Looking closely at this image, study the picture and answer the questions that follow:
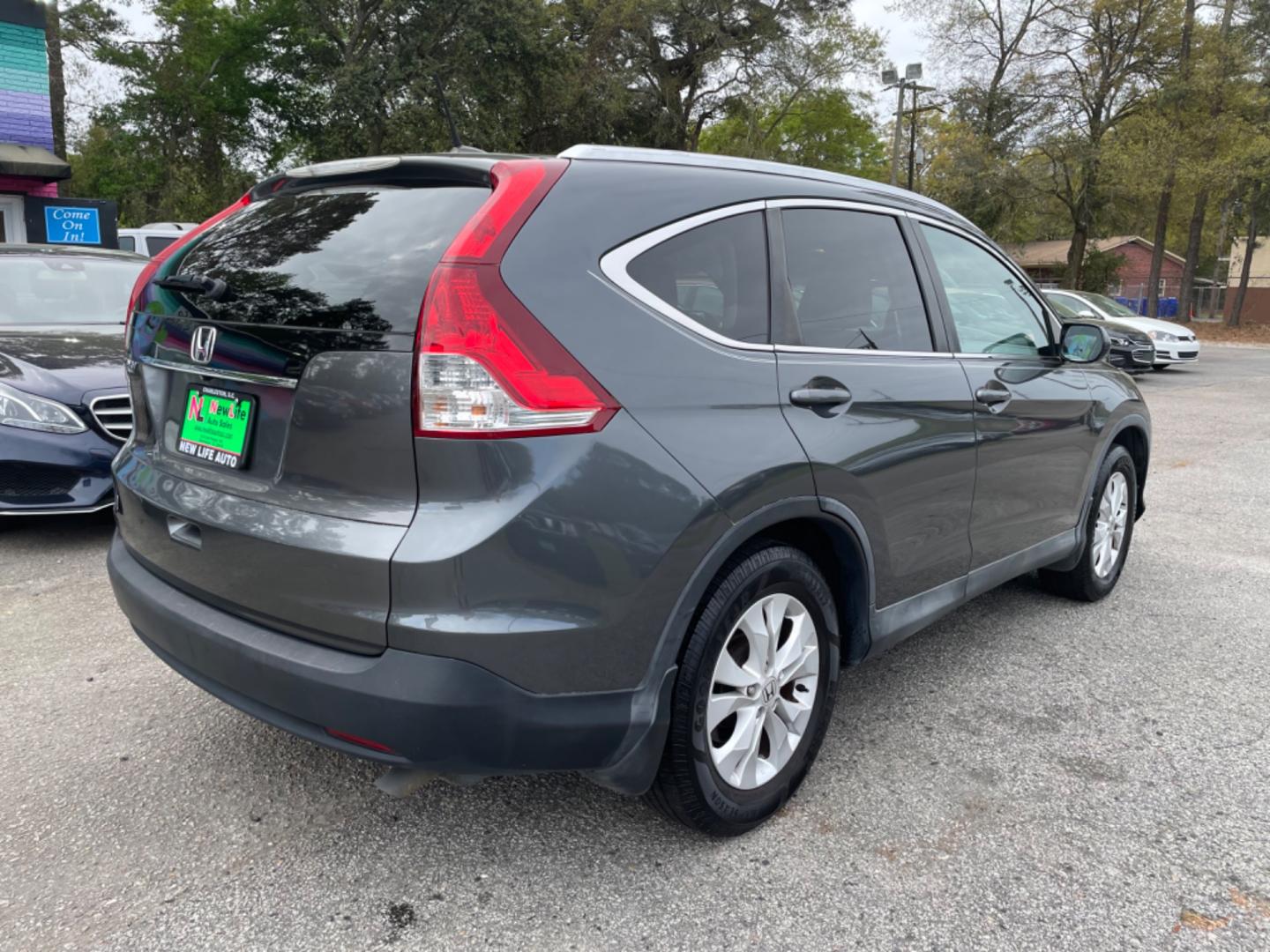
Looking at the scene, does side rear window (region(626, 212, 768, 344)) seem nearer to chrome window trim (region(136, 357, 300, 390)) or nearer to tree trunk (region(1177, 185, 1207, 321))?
chrome window trim (region(136, 357, 300, 390))

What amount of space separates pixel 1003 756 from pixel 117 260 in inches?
249

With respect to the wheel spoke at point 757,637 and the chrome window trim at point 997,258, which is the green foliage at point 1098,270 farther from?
the wheel spoke at point 757,637

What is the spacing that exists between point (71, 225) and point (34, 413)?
1320 cm

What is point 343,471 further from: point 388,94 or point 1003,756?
point 388,94

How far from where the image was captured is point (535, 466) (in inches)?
75.2

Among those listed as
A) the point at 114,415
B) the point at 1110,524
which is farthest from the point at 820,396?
the point at 114,415

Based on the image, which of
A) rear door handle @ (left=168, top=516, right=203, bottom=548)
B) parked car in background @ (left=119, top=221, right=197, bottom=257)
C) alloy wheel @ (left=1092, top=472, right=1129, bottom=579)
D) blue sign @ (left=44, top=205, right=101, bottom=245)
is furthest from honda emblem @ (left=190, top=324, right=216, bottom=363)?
blue sign @ (left=44, top=205, right=101, bottom=245)

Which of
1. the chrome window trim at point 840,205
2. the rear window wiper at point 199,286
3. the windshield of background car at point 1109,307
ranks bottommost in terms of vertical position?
the rear window wiper at point 199,286

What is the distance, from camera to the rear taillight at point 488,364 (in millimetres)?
1905

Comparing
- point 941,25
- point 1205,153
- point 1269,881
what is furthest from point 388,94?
point 1269,881

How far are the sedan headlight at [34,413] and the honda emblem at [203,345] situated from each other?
9.36 feet

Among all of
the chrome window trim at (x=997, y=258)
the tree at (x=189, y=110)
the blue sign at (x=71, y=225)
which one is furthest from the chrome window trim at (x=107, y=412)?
the tree at (x=189, y=110)

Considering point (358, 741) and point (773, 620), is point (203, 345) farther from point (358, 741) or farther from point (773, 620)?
point (773, 620)

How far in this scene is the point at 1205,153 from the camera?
28.1m
